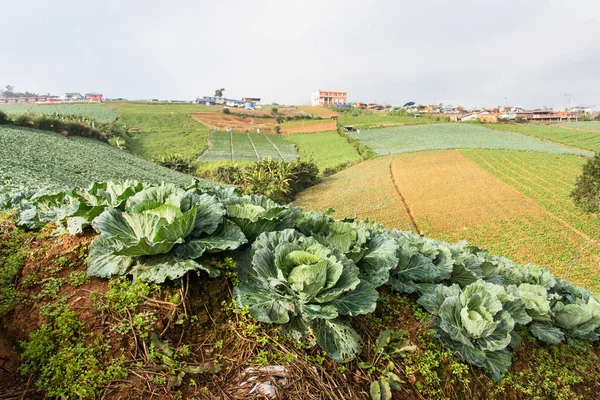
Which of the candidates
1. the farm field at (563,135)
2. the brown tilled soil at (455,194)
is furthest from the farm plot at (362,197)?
the farm field at (563,135)

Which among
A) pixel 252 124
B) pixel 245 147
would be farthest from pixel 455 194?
pixel 252 124

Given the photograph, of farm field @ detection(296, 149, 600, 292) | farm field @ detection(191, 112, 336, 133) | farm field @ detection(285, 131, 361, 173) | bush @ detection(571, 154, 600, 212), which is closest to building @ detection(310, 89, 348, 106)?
farm field @ detection(191, 112, 336, 133)

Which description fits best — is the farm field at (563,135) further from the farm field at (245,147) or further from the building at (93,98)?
the building at (93,98)

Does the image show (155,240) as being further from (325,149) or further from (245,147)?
(245,147)

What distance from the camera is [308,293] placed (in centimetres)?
193

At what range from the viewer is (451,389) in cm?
210

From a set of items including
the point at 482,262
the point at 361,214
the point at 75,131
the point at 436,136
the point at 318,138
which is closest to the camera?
the point at 482,262

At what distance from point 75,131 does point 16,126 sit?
4516 millimetres

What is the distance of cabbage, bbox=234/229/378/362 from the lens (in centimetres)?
192

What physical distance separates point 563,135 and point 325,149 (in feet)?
116

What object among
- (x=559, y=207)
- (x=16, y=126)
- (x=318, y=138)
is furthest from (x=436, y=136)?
(x=16, y=126)

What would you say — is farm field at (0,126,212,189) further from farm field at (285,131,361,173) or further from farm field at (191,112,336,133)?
farm field at (191,112,336,133)

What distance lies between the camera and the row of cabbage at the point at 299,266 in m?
2.00

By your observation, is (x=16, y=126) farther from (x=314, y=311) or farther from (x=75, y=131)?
(x=314, y=311)
